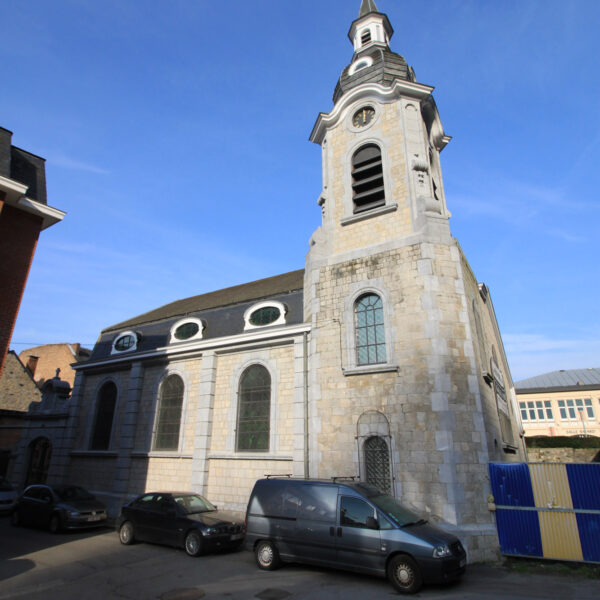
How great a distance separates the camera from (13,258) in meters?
9.73

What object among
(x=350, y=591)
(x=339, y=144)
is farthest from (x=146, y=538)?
(x=339, y=144)

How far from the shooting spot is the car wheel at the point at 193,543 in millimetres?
9188

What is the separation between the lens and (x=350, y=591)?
6.86 m

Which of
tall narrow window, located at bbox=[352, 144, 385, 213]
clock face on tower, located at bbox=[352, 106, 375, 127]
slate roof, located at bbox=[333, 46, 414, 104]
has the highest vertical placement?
slate roof, located at bbox=[333, 46, 414, 104]

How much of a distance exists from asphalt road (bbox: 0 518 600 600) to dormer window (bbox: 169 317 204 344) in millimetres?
7550

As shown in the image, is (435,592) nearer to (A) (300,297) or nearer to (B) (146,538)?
(B) (146,538)

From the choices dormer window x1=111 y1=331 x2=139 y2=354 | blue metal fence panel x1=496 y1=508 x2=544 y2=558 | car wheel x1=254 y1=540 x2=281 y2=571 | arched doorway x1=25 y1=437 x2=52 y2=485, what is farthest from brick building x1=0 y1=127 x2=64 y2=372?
blue metal fence panel x1=496 y1=508 x2=544 y2=558

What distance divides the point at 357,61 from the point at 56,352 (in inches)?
1073

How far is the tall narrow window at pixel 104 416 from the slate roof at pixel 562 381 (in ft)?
122

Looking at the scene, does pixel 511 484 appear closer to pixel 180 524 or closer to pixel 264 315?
pixel 180 524

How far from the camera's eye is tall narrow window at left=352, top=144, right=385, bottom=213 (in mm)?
13570

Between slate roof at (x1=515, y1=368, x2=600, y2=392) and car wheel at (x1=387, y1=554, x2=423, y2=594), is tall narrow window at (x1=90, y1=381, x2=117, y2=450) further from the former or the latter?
slate roof at (x1=515, y1=368, x2=600, y2=392)

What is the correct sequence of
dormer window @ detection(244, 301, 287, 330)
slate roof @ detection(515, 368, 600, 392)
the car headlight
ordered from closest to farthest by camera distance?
the car headlight → dormer window @ detection(244, 301, 287, 330) → slate roof @ detection(515, 368, 600, 392)

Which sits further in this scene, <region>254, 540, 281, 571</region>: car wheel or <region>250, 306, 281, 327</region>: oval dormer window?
<region>250, 306, 281, 327</region>: oval dormer window
